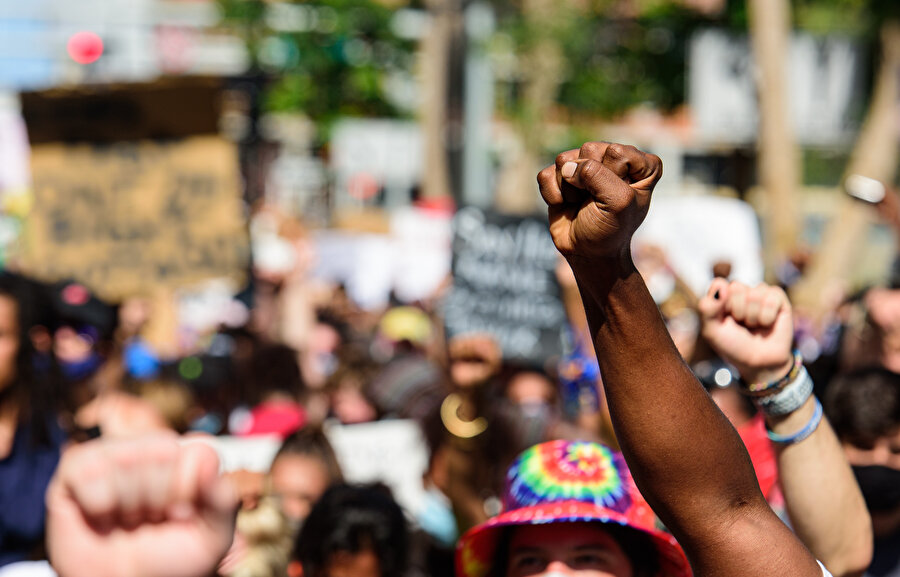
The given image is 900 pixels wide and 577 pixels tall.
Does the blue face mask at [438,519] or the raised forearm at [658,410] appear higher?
the raised forearm at [658,410]

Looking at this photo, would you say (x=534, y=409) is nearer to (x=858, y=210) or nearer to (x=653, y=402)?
(x=653, y=402)

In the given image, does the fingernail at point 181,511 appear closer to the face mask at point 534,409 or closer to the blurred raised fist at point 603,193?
the blurred raised fist at point 603,193

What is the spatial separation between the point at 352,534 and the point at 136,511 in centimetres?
133

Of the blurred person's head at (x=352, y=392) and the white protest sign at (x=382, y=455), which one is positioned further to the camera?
the blurred person's head at (x=352, y=392)

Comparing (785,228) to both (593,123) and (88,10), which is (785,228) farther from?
(88,10)

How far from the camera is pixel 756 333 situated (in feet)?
5.91

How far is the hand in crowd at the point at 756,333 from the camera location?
1.77 m

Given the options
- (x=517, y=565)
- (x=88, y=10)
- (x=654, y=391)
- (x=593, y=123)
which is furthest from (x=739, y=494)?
(x=88, y=10)

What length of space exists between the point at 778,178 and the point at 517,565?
9.02 meters

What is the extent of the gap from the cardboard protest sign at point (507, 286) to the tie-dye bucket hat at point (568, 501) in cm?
310

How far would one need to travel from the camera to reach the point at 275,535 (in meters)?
3.17

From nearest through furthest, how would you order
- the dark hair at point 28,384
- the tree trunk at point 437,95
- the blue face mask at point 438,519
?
the dark hair at point 28,384, the blue face mask at point 438,519, the tree trunk at point 437,95

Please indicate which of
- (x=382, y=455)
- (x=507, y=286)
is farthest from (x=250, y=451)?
(x=507, y=286)

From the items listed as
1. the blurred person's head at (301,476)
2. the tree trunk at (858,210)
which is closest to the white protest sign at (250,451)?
the blurred person's head at (301,476)
